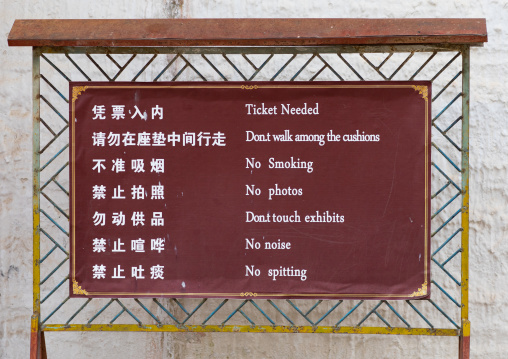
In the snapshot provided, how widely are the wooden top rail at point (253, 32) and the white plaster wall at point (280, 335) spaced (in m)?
0.94

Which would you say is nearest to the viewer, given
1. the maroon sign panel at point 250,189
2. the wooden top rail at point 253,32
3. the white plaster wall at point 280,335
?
the wooden top rail at point 253,32

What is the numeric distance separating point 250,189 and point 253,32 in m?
0.83

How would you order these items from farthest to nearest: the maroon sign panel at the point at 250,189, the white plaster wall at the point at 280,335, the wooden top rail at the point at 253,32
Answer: the white plaster wall at the point at 280,335
the maroon sign panel at the point at 250,189
the wooden top rail at the point at 253,32

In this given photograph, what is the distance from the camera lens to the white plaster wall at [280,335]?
4.07 metres

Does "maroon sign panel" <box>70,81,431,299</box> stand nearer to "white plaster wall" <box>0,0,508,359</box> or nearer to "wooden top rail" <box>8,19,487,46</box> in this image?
"wooden top rail" <box>8,19,487,46</box>

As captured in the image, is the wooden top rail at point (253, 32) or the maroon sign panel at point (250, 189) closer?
the wooden top rail at point (253, 32)

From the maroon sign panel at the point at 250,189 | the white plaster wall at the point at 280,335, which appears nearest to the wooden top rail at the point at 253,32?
the maroon sign panel at the point at 250,189

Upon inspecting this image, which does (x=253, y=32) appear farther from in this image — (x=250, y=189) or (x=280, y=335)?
(x=280, y=335)

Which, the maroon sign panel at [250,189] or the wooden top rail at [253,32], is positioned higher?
the wooden top rail at [253,32]

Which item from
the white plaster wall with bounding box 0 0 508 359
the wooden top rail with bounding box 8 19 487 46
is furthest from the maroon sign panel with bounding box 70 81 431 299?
the white plaster wall with bounding box 0 0 508 359

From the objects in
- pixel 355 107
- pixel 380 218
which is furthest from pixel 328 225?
pixel 355 107

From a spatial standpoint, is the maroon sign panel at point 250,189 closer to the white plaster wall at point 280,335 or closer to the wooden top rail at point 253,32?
the wooden top rail at point 253,32

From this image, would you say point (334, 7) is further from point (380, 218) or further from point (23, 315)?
point (23, 315)

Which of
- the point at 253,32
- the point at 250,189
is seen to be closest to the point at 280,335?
the point at 250,189
